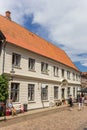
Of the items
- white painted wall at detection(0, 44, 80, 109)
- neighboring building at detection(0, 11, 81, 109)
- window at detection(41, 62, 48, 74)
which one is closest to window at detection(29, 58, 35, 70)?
neighboring building at detection(0, 11, 81, 109)

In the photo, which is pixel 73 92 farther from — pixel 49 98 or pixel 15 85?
pixel 15 85

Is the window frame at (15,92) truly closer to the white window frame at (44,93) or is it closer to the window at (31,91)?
the window at (31,91)

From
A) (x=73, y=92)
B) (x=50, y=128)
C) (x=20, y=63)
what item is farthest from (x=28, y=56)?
(x=73, y=92)

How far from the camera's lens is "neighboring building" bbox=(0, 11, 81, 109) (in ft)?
74.2

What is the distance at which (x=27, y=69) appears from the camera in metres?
25.7

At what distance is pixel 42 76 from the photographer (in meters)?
29.2

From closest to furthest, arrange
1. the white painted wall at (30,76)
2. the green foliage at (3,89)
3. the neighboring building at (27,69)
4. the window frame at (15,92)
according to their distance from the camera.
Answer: the green foliage at (3,89), the neighboring building at (27,69), the white painted wall at (30,76), the window frame at (15,92)

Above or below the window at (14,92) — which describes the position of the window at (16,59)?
above

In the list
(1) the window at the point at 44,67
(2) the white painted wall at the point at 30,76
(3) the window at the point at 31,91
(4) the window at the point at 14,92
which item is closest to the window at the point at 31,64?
(2) the white painted wall at the point at 30,76

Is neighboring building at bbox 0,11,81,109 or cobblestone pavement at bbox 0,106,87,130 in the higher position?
neighboring building at bbox 0,11,81,109

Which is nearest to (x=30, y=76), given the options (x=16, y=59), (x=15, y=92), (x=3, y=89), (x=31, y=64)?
(x=31, y=64)

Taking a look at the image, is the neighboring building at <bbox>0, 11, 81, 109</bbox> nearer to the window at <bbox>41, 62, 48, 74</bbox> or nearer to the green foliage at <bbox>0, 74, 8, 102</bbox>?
the window at <bbox>41, 62, 48, 74</bbox>

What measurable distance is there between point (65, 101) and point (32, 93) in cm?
Answer: 1056

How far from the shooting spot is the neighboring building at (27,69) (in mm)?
22609
